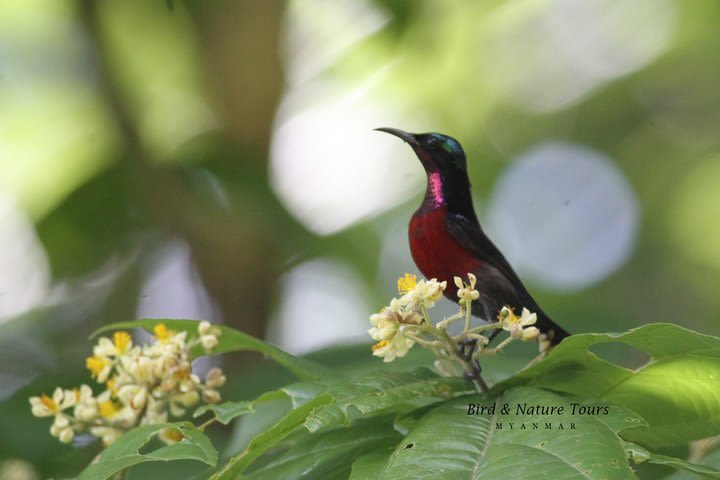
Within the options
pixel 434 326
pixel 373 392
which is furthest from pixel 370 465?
pixel 434 326

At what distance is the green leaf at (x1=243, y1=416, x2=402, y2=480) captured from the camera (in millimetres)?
1846

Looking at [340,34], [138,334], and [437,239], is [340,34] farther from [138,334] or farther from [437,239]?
[437,239]

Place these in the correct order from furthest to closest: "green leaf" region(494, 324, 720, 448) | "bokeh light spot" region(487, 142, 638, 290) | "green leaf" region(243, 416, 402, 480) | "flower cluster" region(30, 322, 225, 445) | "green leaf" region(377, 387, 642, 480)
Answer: "bokeh light spot" region(487, 142, 638, 290), "flower cluster" region(30, 322, 225, 445), "green leaf" region(243, 416, 402, 480), "green leaf" region(494, 324, 720, 448), "green leaf" region(377, 387, 642, 480)

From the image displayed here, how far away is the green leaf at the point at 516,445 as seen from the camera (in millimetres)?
1438

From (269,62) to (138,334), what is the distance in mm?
1471

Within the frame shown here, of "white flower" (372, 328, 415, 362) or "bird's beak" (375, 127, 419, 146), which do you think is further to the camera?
"bird's beak" (375, 127, 419, 146)

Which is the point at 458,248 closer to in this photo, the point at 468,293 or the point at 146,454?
the point at 468,293

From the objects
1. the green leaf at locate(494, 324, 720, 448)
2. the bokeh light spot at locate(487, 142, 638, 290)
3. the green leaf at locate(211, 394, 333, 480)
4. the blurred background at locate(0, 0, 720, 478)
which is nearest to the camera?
the green leaf at locate(211, 394, 333, 480)

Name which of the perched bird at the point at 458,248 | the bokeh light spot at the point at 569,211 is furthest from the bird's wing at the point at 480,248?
the bokeh light spot at the point at 569,211

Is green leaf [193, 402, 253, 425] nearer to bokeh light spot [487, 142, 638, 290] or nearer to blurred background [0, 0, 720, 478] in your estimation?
blurred background [0, 0, 720, 478]

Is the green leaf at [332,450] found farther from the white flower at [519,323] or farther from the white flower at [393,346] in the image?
the white flower at [519,323]

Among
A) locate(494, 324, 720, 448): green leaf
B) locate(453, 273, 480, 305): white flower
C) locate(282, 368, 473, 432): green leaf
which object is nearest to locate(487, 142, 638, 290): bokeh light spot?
locate(494, 324, 720, 448): green leaf

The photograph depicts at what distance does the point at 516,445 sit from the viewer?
1539mm

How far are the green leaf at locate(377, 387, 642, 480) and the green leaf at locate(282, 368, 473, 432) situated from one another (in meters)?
0.06
